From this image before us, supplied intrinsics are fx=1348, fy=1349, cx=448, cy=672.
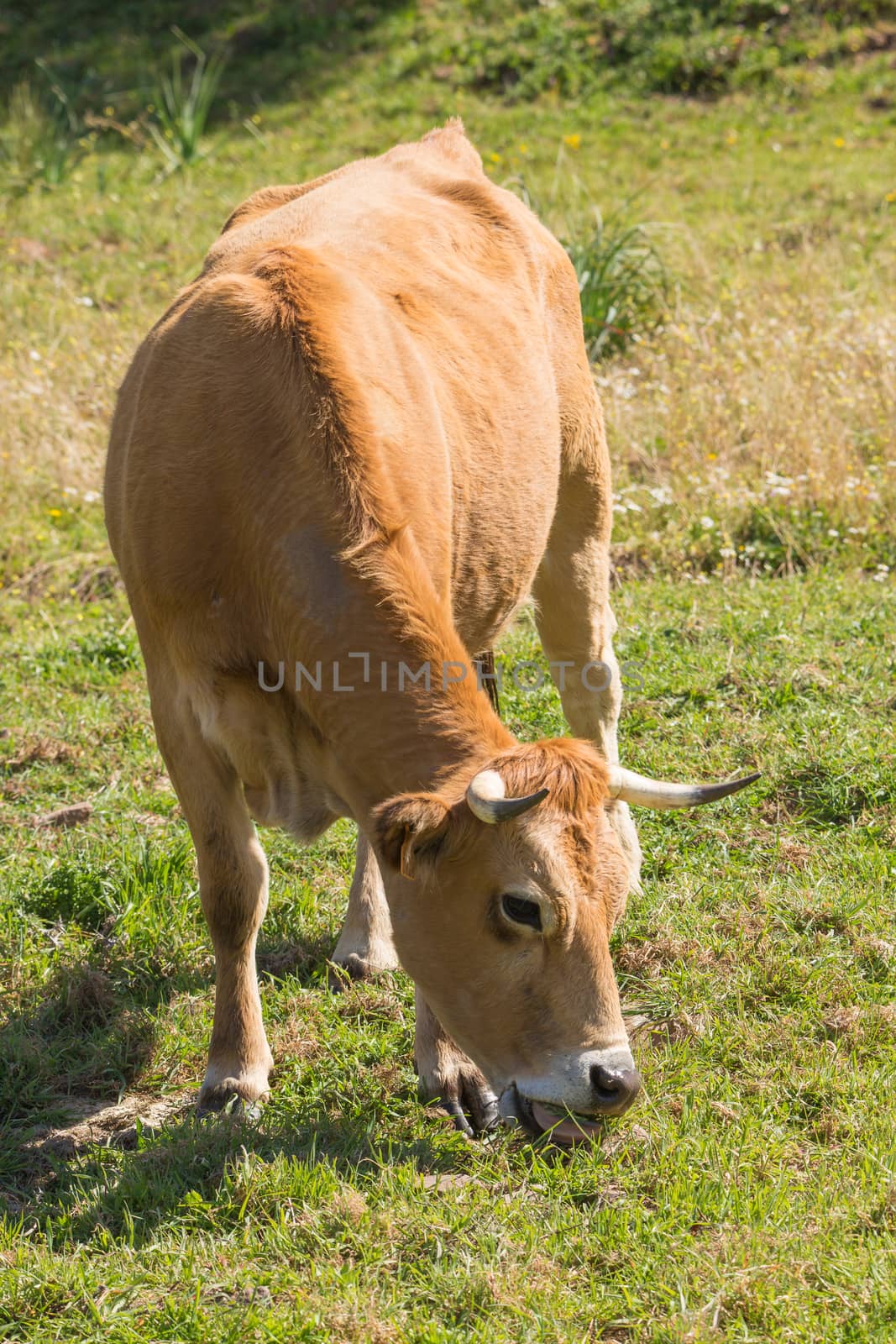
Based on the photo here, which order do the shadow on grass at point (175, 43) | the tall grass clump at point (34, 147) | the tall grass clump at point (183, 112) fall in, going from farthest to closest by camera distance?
the shadow on grass at point (175, 43), the tall grass clump at point (183, 112), the tall grass clump at point (34, 147)

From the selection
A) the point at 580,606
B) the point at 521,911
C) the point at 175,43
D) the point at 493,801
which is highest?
the point at 493,801

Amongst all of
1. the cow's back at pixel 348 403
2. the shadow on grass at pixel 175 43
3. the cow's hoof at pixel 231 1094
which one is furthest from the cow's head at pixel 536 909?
the shadow on grass at pixel 175 43

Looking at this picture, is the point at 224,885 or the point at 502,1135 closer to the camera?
the point at 502,1135

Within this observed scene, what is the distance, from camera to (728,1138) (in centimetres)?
365

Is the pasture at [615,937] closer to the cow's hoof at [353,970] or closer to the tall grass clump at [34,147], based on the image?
the cow's hoof at [353,970]

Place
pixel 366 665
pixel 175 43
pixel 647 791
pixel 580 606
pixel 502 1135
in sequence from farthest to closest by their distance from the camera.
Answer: pixel 175 43 < pixel 580 606 < pixel 502 1135 < pixel 366 665 < pixel 647 791

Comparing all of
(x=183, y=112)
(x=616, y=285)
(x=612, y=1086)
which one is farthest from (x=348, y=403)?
(x=183, y=112)

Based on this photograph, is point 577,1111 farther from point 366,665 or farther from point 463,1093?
point 366,665

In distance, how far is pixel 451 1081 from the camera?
3.92 metres

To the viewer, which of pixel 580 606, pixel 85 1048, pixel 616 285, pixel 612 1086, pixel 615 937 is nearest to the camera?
pixel 612 1086

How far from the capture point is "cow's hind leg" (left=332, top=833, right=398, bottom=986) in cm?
463

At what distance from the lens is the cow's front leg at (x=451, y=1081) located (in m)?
3.92

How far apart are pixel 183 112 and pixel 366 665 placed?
12626 millimetres

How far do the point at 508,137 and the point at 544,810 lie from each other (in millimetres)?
13050
